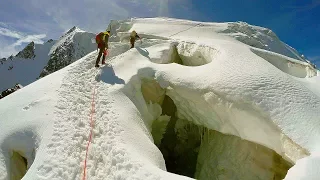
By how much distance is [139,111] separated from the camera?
39.1ft

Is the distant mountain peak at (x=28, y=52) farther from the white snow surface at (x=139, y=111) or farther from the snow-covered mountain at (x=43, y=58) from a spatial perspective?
the white snow surface at (x=139, y=111)

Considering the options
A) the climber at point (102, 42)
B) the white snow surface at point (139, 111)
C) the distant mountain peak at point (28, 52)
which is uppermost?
the distant mountain peak at point (28, 52)

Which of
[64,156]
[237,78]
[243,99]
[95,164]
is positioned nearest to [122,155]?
[95,164]

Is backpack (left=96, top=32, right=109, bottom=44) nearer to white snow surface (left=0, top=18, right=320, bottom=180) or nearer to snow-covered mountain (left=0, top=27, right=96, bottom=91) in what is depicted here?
white snow surface (left=0, top=18, right=320, bottom=180)

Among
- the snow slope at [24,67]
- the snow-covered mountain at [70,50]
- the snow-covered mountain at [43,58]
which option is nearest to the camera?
the snow-covered mountain at [70,50]

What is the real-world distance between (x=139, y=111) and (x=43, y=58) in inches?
3803

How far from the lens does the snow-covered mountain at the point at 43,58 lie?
8994 cm

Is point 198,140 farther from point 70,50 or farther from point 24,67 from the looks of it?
point 24,67

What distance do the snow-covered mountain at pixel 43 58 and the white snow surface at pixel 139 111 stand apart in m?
74.4

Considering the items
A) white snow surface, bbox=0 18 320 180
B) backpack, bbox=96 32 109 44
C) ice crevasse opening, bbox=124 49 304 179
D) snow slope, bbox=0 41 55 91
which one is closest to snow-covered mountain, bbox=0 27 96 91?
snow slope, bbox=0 41 55 91

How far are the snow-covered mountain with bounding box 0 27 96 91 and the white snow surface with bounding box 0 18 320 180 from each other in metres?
74.4

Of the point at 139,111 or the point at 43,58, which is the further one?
the point at 43,58

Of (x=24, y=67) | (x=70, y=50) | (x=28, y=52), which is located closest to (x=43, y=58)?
(x=24, y=67)

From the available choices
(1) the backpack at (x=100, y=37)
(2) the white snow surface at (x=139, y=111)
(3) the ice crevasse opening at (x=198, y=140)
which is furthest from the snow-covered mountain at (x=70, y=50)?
(2) the white snow surface at (x=139, y=111)
